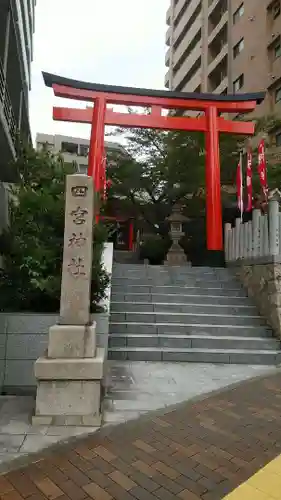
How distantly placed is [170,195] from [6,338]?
39.5ft

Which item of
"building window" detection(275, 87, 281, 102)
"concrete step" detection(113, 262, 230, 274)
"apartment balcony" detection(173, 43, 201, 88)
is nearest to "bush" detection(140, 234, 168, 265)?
"concrete step" detection(113, 262, 230, 274)

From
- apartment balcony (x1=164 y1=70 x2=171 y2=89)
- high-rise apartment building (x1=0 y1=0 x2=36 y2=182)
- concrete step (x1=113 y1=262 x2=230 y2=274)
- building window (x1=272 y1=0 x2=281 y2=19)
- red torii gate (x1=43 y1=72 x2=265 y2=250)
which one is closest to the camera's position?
high-rise apartment building (x1=0 y1=0 x2=36 y2=182)

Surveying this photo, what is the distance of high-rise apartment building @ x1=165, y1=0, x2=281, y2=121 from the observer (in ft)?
73.7

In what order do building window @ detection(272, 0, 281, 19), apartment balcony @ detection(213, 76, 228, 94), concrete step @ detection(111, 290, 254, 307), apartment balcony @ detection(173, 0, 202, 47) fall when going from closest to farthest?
concrete step @ detection(111, 290, 254, 307)
building window @ detection(272, 0, 281, 19)
apartment balcony @ detection(213, 76, 228, 94)
apartment balcony @ detection(173, 0, 202, 47)

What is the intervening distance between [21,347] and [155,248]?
11.5m

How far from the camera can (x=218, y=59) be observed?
28375 millimetres

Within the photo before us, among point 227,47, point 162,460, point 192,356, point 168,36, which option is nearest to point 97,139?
point 192,356

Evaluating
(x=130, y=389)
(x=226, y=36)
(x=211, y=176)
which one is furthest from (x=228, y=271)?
(x=226, y=36)

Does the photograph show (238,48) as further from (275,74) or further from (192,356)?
(192,356)

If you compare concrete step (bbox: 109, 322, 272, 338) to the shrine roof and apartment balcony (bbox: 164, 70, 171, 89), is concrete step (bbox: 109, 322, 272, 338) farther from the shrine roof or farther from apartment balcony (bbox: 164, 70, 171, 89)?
apartment balcony (bbox: 164, 70, 171, 89)

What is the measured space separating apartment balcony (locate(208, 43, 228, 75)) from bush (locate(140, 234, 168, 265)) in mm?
19991

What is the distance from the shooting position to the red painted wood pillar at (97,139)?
12.8 meters

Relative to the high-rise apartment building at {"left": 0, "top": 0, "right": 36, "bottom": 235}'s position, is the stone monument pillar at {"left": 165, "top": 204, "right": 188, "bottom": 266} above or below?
below

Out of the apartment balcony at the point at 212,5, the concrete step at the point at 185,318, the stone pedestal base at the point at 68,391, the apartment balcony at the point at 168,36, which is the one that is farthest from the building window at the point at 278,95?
the apartment balcony at the point at 168,36
